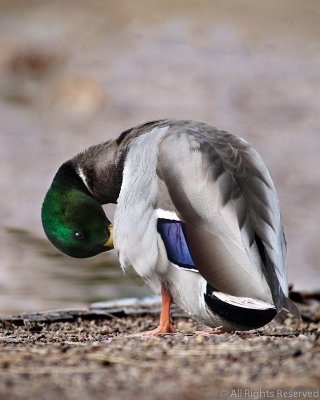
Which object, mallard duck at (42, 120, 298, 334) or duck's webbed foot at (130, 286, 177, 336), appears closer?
mallard duck at (42, 120, 298, 334)

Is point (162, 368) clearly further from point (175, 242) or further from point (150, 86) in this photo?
point (150, 86)

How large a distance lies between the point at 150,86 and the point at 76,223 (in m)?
6.67

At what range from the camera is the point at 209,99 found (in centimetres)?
1106

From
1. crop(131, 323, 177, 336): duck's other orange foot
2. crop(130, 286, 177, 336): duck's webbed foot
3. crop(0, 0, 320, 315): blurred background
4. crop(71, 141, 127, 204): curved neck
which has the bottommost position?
crop(131, 323, 177, 336): duck's other orange foot

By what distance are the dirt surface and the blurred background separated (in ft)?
11.3

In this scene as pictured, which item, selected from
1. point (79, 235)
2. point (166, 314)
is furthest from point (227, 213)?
point (79, 235)

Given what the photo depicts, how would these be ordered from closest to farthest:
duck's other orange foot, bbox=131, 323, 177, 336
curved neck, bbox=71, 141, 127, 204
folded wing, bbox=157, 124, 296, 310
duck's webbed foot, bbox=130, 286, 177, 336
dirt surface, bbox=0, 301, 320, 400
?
dirt surface, bbox=0, 301, 320, 400 → folded wing, bbox=157, 124, 296, 310 → duck's other orange foot, bbox=131, 323, 177, 336 → duck's webbed foot, bbox=130, 286, 177, 336 → curved neck, bbox=71, 141, 127, 204

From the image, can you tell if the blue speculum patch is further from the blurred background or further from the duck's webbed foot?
the blurred background

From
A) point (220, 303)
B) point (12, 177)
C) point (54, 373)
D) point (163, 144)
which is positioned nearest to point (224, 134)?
point (163, 144)

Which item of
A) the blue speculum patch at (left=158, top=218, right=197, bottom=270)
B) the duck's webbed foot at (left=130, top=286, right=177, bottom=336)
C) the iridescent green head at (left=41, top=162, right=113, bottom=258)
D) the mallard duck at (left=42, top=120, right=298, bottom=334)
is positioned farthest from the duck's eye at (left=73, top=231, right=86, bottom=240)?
the blue speculum patch at (left=158, top=218, right=197, bottom=270)

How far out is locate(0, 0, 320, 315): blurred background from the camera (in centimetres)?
855

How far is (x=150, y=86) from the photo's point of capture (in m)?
11.6

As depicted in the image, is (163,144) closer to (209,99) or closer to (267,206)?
(267,206)

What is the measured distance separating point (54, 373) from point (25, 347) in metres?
0.66
